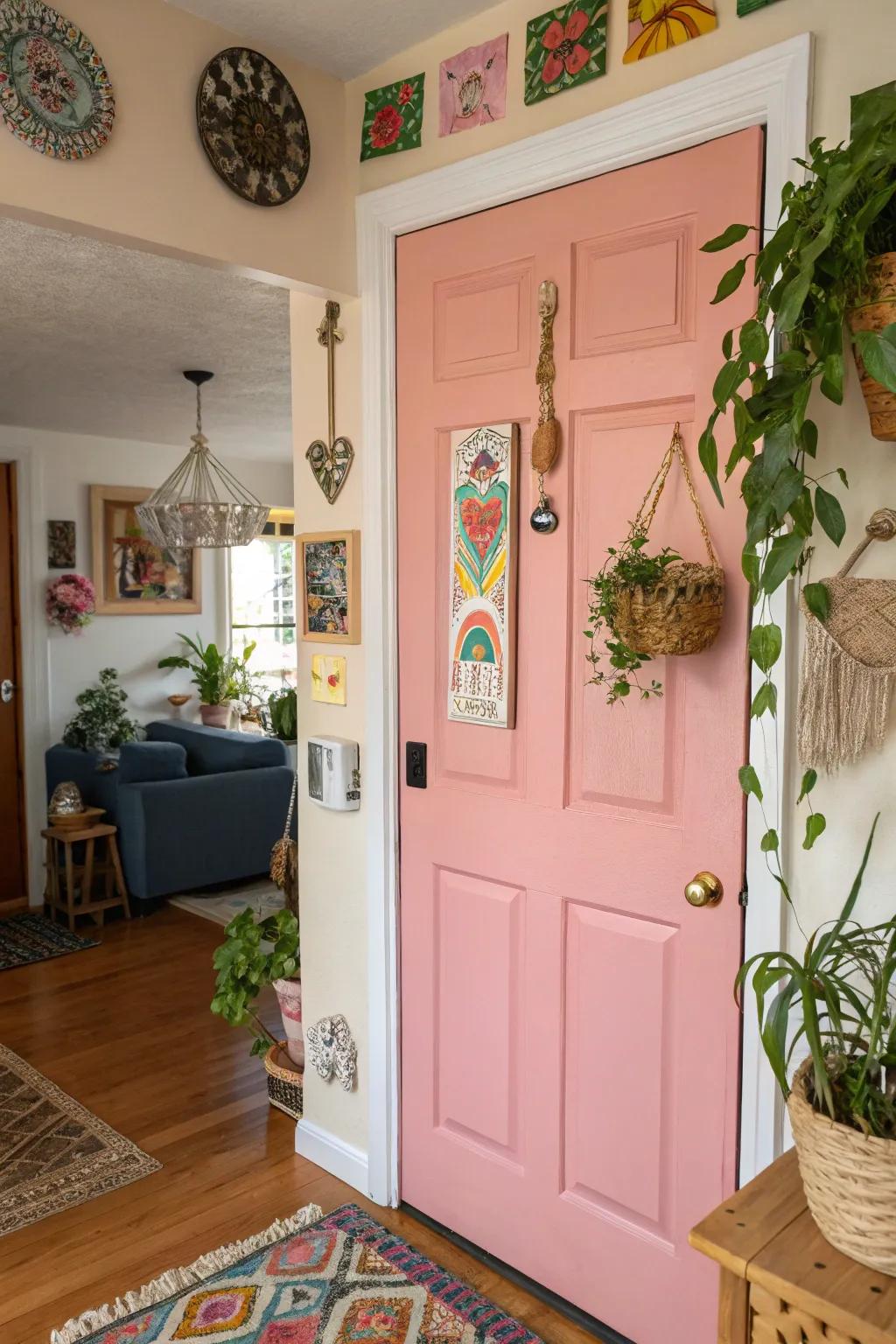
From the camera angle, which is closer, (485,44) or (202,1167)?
(485,44)

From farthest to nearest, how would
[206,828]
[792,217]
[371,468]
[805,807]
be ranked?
1. [206,828]
2. [371,468]
3. [805,807]
4. [792,217]

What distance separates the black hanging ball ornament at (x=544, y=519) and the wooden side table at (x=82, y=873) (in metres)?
3.51

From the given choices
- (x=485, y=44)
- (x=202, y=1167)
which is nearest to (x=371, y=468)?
(x=485, y=44)

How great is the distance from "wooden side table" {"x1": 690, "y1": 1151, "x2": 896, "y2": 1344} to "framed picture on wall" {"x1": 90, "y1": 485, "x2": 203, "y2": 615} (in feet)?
16.3

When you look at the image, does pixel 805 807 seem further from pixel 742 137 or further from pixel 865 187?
pixel 742 137

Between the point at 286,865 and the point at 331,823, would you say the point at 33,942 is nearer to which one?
the point at 286,865

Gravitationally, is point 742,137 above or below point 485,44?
below

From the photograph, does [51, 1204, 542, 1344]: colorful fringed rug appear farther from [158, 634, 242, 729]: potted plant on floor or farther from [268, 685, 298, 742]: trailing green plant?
[158, 634, 242, 729]: potted plant on floor

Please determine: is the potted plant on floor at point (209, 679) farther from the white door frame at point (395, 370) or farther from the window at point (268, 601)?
the white door frame at point (395, 370)

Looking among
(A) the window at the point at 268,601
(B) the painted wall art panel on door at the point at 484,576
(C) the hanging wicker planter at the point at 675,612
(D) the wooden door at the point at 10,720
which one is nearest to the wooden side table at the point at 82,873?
(D) the wooden door at the point at 10,720

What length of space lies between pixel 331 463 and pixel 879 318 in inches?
53.7

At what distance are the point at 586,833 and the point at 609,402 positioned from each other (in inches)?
31.5

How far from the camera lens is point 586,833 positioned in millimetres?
1968

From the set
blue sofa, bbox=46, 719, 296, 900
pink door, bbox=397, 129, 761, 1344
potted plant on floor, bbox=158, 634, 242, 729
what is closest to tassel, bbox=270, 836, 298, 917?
pink door, bbox=397, 129, 761, 1344
